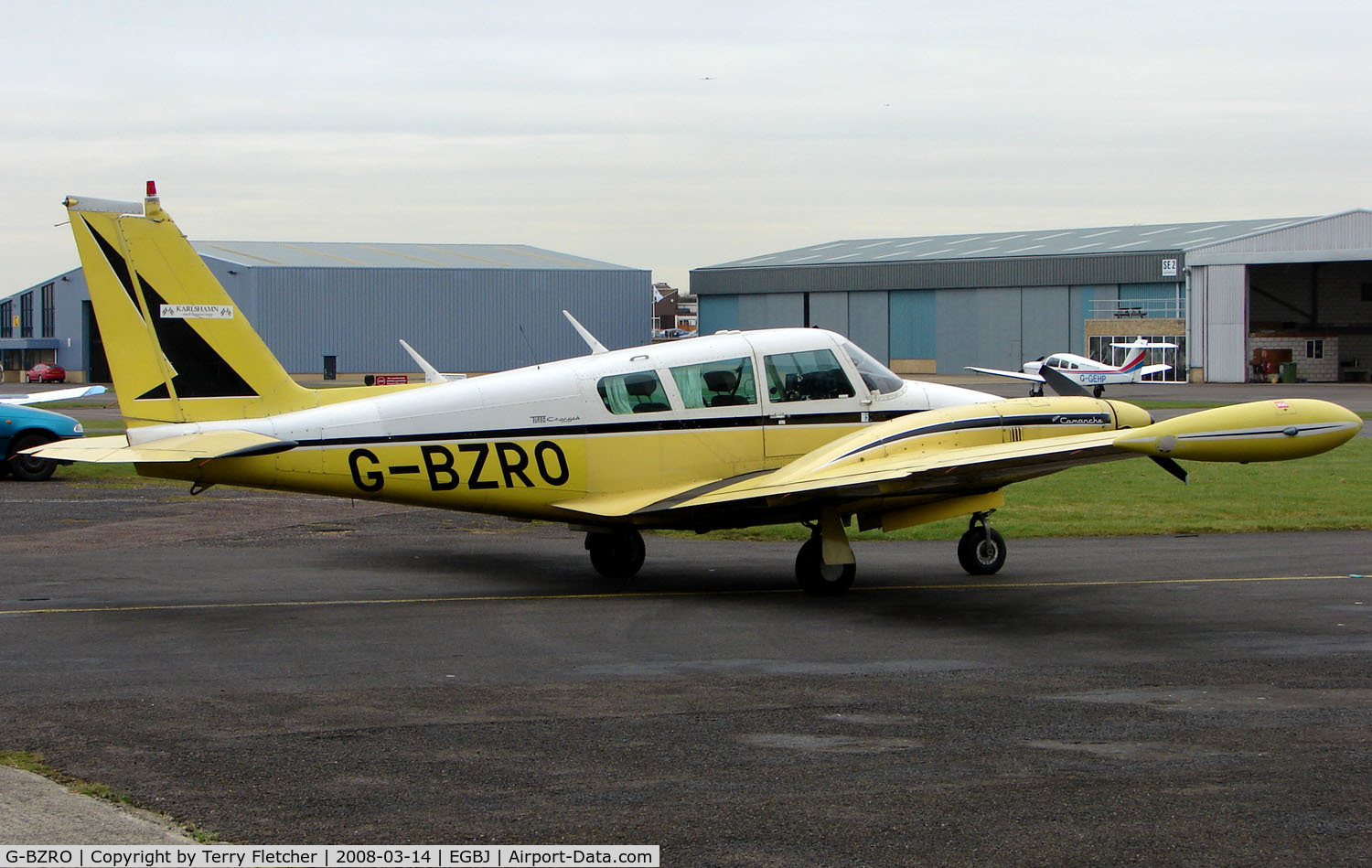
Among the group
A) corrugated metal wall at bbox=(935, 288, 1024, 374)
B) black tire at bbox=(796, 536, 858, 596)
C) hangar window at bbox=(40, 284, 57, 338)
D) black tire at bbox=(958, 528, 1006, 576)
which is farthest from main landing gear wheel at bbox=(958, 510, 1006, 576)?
hangar window at bbox=(40, 284, 57, 338)

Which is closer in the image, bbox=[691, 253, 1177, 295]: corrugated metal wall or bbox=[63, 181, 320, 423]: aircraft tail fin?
bbox=[63, 181, 320, 423]: aircraft tail fin

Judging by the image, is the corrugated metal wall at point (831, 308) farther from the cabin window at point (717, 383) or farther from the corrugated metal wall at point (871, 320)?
the cabin window at point (717, 383)

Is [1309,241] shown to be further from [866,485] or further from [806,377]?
[866,485]

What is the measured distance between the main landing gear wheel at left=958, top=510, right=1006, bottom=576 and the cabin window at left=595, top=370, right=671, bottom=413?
378cm

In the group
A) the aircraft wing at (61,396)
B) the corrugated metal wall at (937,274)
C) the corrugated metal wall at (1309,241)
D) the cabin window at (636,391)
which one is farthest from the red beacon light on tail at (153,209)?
the corrugated metal wall at (937,274)

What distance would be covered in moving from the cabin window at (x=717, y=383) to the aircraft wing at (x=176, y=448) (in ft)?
13.3

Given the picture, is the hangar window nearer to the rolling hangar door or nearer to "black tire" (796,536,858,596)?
the rolling hangar door

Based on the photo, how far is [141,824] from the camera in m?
6.54

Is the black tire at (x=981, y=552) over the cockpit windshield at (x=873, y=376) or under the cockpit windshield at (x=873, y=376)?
under

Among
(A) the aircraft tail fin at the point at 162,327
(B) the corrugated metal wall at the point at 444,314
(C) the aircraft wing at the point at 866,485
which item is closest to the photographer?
(C) the aircraft wing at the point at 866,485

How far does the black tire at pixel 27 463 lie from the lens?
88.6 feet

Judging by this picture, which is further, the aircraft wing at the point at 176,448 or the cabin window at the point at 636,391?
the cabin window at the point at 636,391
